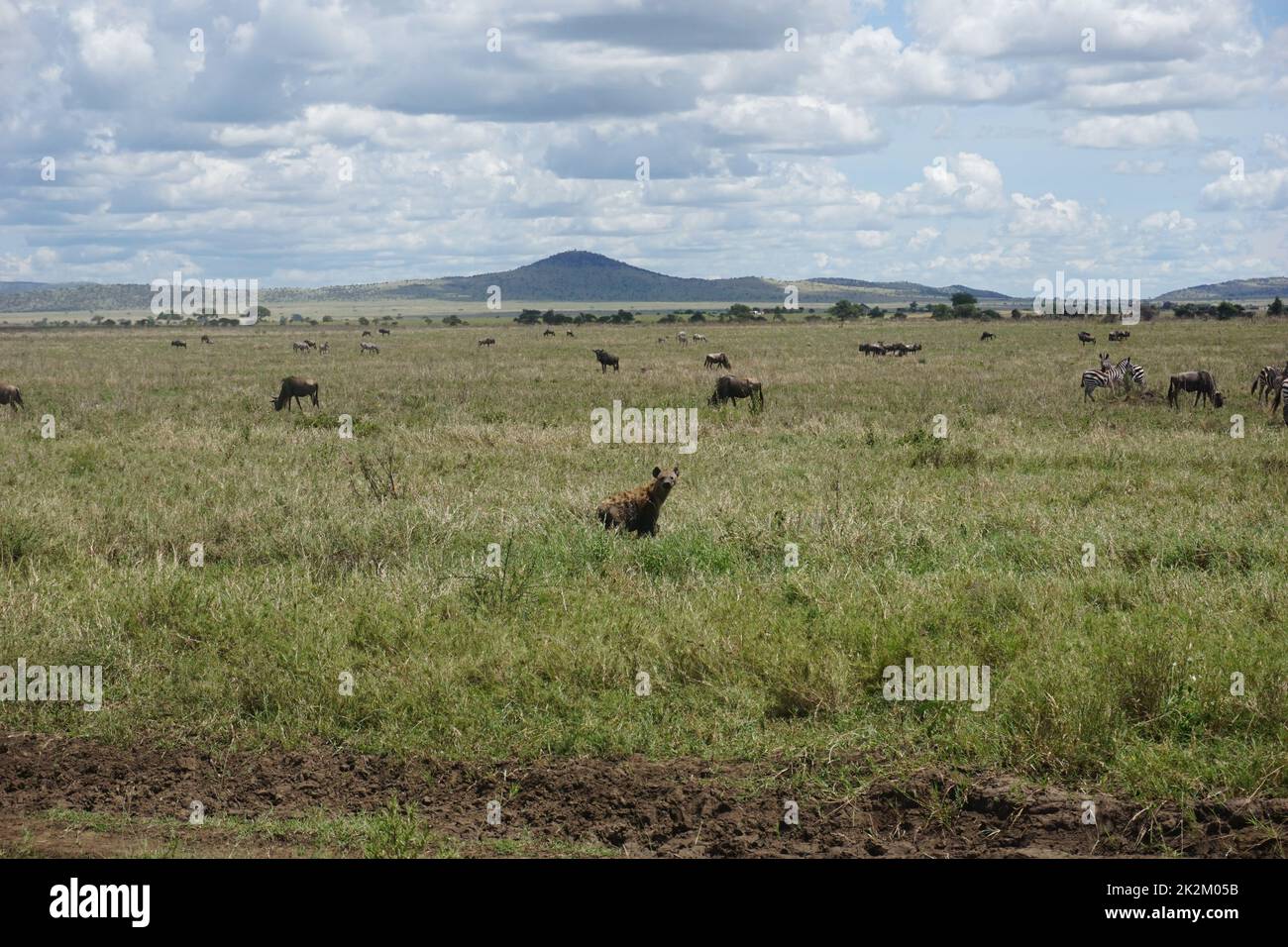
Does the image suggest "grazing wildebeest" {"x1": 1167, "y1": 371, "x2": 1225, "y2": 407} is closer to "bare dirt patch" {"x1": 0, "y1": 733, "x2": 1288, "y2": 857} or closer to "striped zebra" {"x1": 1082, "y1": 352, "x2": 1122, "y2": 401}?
"striped zebra" {"x1": 1082, "y1": 352, "x2": 1122, "y2": 401}

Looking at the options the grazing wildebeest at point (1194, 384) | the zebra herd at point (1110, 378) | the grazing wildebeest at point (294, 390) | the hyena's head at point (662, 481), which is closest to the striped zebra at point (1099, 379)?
the zebra herd at point (1110, 378)

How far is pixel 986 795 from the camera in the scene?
5508mm

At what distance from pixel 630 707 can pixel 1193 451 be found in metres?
12.9

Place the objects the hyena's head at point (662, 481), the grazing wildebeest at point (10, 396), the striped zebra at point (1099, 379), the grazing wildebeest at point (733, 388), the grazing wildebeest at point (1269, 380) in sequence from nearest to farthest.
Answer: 1. the hyena's head at point (662, 481)
2. the grazing wildebeest at point (1269, 380)
3. the grazing wildebeest at point (733, 388)
4. the grazing wildebeest at point (10, 396)
5. the striped zebra at point (1099, 379)

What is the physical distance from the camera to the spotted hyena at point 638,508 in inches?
425

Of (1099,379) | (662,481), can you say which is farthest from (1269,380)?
(662,481)

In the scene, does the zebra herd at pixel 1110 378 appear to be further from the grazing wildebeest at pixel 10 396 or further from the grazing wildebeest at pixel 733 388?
the grazing wildebeest at pixel 10 396

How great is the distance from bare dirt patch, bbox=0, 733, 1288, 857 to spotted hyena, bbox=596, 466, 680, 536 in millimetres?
4890

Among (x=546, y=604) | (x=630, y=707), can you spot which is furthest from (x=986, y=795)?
(x=546, y=604)

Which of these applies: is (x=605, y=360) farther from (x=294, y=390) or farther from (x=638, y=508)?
(x=638, y=508)

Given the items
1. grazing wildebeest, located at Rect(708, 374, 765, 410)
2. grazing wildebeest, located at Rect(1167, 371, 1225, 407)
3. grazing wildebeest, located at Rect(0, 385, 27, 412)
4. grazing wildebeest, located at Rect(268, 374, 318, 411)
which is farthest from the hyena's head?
grazing wildebeest, located at Rect(0, 385, 27, 412)

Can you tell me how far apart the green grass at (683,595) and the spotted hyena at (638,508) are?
0.80ft

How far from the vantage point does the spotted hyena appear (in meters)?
10.8

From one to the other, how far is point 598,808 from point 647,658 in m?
1.61
